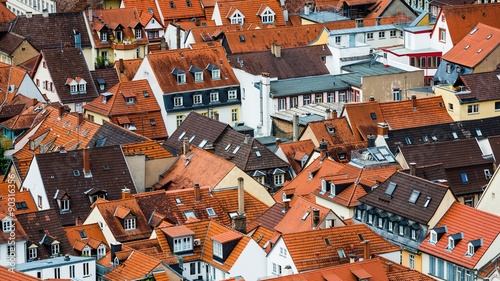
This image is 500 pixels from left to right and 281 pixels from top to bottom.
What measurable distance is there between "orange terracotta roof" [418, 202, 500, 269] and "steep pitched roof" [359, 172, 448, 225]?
1320 millimetres

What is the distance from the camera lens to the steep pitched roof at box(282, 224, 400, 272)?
5340 inches

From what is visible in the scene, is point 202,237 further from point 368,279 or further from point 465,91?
point 465,91

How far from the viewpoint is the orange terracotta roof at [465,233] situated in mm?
136125

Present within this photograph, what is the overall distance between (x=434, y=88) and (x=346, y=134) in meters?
11.6

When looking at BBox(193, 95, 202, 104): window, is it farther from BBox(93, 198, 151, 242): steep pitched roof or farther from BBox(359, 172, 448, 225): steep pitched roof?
BBox(359, 172, 448, 225): steep pitched roof

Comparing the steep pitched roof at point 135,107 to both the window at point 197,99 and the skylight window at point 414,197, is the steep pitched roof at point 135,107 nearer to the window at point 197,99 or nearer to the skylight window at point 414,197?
the window at point 197,99

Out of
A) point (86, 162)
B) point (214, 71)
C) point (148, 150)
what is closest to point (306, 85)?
point (214, 71)

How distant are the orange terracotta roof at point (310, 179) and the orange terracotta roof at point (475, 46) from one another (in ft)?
95.6

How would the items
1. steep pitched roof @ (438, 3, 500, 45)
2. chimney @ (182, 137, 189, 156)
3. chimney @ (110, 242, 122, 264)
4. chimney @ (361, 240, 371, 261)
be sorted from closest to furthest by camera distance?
chimney @ (361, 240, 371, 261)
chimney @ (110, 242, 122, 264)
chimney @ (182, 137, 189, 156)
steep pitched roof @ (438, 3, 500, 45)

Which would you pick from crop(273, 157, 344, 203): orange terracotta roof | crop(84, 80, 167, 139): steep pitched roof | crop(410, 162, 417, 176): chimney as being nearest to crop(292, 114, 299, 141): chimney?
crop(84, 80, 167, 139): steep pitched roof

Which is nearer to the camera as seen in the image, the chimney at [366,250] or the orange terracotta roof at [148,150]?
the chimney at [366,250]

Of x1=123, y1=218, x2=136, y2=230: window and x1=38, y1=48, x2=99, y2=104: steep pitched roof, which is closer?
x1=123, y1=218, x2=136, y2=230: window

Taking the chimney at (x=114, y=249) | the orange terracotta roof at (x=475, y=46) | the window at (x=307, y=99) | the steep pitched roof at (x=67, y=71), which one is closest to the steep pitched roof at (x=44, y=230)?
the chimney at (x=114, y=249)

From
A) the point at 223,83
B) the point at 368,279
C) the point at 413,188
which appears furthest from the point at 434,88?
the point at 368,279
